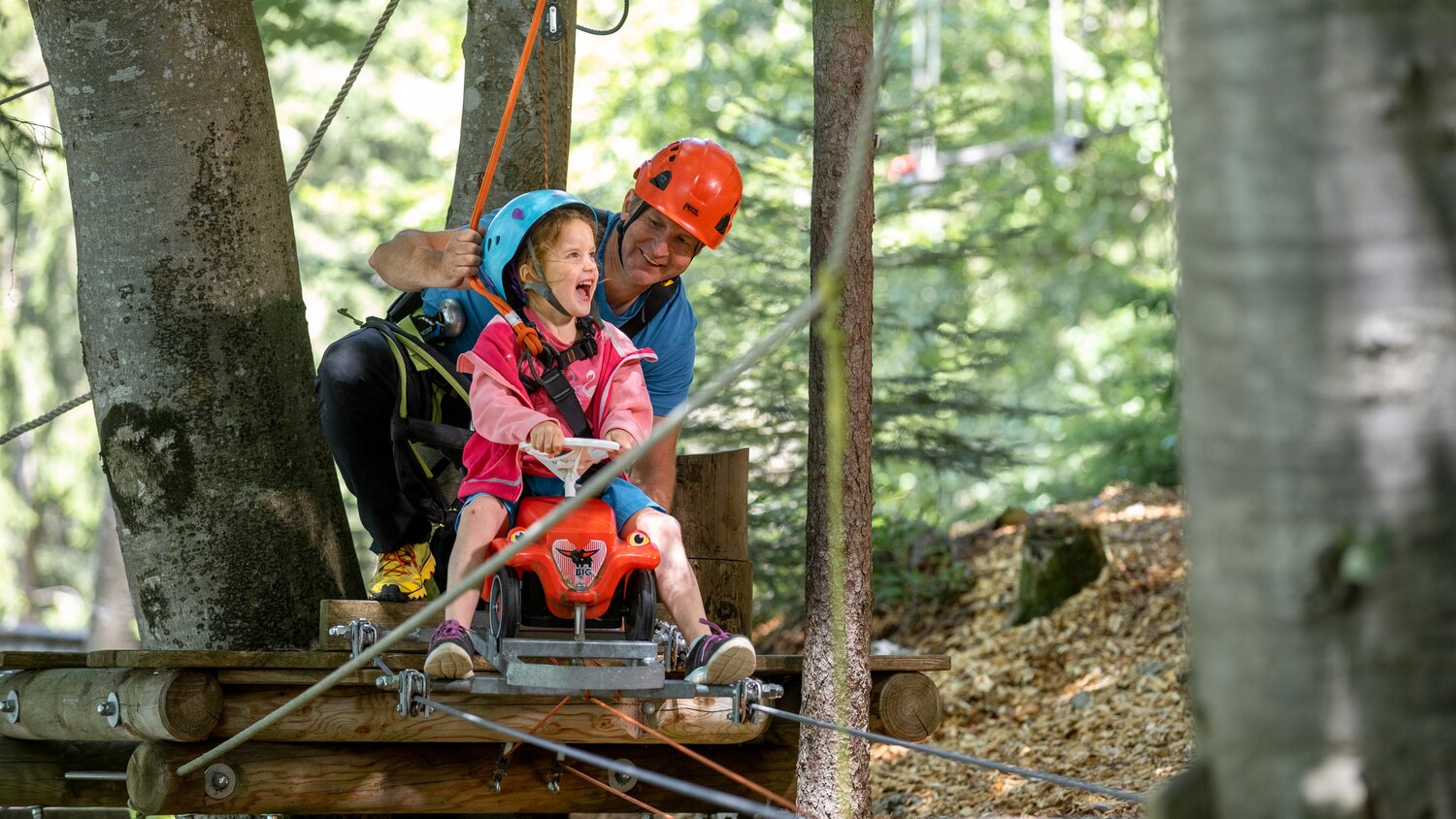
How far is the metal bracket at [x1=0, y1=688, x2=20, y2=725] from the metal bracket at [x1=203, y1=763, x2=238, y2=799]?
3.51 ft

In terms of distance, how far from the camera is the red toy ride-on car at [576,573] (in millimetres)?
3633

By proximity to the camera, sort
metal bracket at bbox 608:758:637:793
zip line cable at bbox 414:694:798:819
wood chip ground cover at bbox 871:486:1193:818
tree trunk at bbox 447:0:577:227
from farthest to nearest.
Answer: tree trunk at bbox 447:0:577:227 < wood chip ground cover at bbox 871:486:1193:818 < metal bracket at bbox 608:758:637:793 < zip line cable at bbox 414:694:798:819

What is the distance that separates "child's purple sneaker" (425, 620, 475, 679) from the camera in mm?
3500

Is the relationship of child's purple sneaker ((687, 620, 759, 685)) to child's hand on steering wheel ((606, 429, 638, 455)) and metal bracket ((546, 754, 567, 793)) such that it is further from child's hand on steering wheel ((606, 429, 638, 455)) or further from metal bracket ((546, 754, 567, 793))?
metal bracket ((546, 754, 567, 793))

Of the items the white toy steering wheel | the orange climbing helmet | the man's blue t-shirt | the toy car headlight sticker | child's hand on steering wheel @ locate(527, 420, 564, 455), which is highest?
the orange climbing helmet

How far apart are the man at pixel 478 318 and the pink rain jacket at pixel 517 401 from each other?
52 centimetres

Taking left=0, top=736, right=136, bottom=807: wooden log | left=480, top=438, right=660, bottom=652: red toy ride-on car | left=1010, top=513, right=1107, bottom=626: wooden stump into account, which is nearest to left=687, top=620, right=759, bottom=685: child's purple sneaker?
left=480, top=438, right=660, bottom=652: red toy ride-on car

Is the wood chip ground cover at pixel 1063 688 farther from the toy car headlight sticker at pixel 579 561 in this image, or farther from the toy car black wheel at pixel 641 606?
the toy car headlight sticker at pixel 579 561

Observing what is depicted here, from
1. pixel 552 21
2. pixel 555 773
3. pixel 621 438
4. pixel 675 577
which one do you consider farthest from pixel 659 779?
pixel 552 21

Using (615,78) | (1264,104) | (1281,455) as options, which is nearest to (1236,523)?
(1281,455)

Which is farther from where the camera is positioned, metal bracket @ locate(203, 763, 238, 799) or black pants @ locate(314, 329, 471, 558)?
black pants @ locate(314, 329, 471, 558)

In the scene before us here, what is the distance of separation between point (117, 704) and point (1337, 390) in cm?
351

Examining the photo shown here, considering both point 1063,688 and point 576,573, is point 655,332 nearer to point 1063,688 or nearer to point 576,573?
point 576,573

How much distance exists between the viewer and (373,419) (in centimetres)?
474
